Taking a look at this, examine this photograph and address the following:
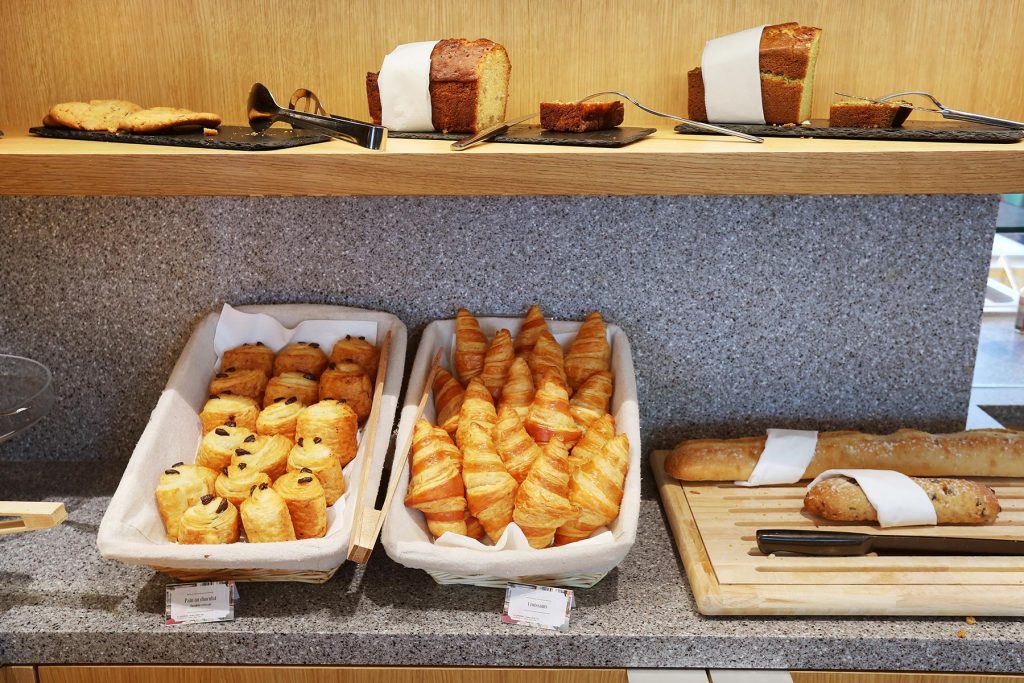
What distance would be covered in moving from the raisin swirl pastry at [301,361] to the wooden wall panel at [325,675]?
0.48 m

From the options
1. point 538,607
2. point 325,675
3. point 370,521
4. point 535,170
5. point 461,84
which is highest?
point 461,84

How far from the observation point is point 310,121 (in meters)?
1.12

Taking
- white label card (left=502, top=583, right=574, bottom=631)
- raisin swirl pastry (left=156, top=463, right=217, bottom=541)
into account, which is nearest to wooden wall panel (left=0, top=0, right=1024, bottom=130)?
raisin swirl pastry (left=156, top=463, right=217, bottom=541)

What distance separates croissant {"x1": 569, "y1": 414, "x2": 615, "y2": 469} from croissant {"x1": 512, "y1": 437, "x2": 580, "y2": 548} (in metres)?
0.06

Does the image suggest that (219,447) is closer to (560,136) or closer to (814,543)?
(560,136)

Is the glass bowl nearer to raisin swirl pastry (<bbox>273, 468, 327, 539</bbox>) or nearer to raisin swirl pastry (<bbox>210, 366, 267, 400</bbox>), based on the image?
raisin swirl pastry (<bbox>210, 366, 267, 400</bbox>)

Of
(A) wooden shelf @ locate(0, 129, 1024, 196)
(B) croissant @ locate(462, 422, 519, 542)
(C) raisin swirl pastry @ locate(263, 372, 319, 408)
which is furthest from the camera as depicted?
(C) raisin swirl pastry @ locate(263, 372, 319, 408)

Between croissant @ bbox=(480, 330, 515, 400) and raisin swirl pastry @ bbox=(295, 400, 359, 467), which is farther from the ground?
croissant @ bbox=(480, 330, 515, 400)

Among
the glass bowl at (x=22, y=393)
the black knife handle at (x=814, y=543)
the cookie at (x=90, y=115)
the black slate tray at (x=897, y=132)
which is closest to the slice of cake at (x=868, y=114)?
the black slate tray at (x=897, y=132)

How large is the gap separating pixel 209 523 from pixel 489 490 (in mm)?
384

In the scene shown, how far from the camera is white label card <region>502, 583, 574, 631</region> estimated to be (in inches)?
44.8

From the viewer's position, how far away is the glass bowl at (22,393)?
129 cm

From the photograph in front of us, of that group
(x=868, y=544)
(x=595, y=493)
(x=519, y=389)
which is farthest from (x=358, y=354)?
(x=868, y=544)

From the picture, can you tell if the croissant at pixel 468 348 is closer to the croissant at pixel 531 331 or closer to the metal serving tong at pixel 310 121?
the croissant at pixel 531 331
